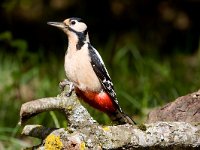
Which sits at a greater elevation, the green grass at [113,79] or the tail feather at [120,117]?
the tail feather at [120,117]

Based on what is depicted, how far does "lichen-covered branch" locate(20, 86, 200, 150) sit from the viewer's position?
11.3ft

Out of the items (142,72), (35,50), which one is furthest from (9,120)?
(35,50)

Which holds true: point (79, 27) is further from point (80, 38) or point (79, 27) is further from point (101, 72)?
point (101, 72)

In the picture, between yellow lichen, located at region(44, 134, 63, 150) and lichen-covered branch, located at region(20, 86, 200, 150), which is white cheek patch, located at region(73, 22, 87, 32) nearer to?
lichen-covered branch, located at region(20, 86, 200, 150)

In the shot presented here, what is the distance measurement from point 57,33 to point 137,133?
20.1 ft

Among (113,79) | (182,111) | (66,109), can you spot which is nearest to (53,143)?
(66,109)

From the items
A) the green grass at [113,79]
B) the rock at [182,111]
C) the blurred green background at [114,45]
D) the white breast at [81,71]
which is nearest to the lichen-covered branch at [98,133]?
the rock at [182,111]

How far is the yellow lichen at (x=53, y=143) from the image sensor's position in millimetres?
3453

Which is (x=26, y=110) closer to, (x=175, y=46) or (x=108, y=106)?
(x=108, y=106)

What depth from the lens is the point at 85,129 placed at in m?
3.50

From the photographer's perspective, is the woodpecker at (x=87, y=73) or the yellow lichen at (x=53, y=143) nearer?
the yellow lichen at (x=53, y=143)

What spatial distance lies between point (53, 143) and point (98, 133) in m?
0.22

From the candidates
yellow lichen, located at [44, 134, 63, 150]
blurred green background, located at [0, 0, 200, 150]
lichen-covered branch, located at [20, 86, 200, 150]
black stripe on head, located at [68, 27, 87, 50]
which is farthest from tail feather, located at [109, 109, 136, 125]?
blurred green background, located at [0, 0, 200, 150]

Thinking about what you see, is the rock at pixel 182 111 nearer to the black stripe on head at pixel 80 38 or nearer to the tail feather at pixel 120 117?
the tail feather at pixel 120 117
